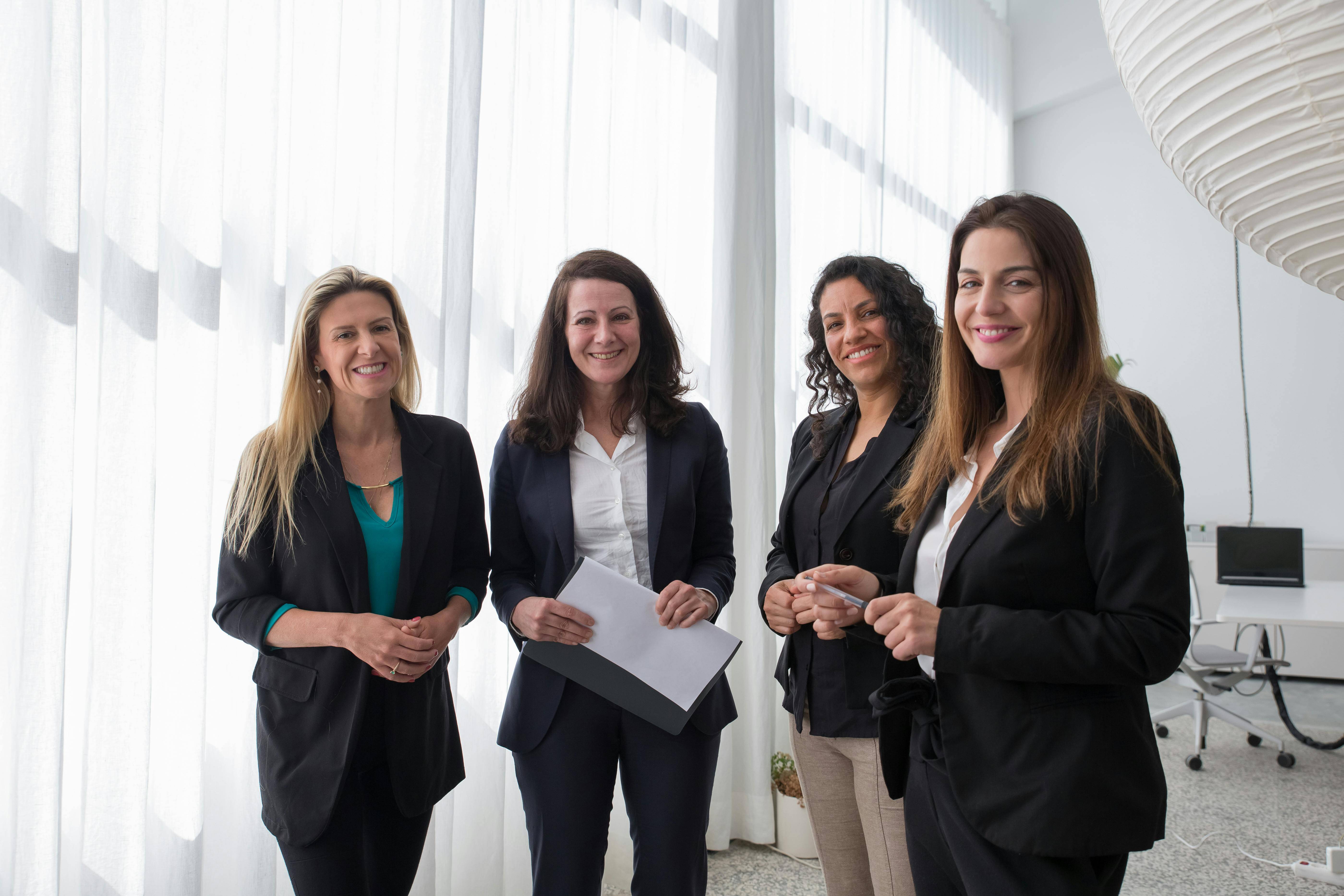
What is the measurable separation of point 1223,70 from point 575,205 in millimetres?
1955

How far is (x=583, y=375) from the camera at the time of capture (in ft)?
5.69

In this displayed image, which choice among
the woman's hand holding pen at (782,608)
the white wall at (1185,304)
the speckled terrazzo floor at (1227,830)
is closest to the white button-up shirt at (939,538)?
the woman's hand holding pen at (782,608)

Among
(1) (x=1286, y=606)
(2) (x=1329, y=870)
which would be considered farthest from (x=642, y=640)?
(1) (x=1286, y=606)

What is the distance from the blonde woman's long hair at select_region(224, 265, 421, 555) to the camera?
1.37 meters

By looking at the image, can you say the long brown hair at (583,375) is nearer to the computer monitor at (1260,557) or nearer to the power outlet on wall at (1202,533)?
the computer monitor at (1260,557)

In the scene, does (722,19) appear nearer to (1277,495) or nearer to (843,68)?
(843,68)

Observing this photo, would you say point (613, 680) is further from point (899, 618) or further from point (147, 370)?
point (147, 370)

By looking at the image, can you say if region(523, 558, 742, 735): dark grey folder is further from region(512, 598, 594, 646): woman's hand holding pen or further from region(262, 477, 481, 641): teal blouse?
region(262, 477, 481, 641): teal blouse

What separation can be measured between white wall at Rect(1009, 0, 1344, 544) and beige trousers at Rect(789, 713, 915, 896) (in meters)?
5.77

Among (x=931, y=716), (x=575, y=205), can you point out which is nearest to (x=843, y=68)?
(x=575, y=205)

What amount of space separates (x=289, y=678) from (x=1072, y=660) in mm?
1210

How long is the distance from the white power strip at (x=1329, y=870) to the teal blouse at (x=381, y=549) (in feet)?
9.80

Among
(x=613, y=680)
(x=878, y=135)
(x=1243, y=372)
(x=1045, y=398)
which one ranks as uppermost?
(x=878, y=135)

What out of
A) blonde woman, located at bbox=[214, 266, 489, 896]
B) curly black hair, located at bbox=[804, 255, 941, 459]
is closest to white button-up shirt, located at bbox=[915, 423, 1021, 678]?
curly black hair, located at bbox=[804, 255, 941, 459]
